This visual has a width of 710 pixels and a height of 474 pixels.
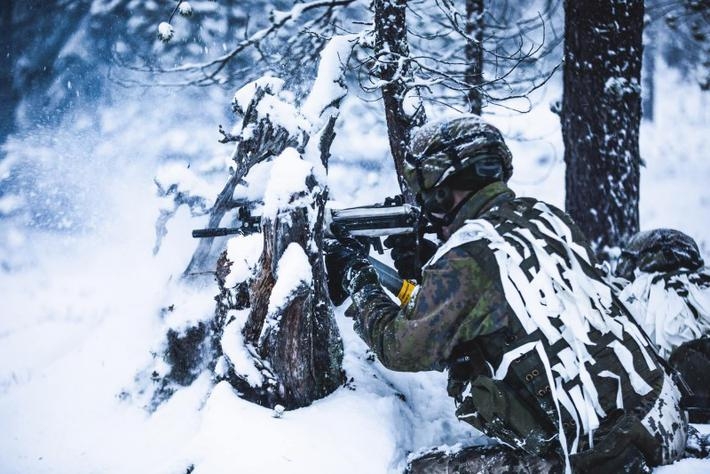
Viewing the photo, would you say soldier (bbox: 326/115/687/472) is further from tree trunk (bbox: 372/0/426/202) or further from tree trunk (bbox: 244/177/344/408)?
tree trunk (bbox: 372/0/426/202)

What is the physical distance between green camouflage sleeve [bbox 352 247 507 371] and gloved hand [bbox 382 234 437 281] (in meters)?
0.71

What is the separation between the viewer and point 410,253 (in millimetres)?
2914

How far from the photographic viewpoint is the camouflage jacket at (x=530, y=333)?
1.85 meters

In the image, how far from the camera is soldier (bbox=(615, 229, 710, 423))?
296 centimetres

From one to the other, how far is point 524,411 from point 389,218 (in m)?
1.41

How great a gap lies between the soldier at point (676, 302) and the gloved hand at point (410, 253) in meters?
1.16

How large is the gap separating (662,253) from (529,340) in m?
2.28

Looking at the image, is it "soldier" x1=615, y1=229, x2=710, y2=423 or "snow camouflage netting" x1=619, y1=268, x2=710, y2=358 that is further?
"snow camouflage netting" x1=619, y1=268, x2=710, y2=358

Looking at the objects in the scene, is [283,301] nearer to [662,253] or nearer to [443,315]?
[443,315]

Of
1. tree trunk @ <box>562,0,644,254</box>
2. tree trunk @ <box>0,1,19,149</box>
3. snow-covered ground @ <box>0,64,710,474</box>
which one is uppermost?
tree trunk @ <box>0,1,19,149</box>

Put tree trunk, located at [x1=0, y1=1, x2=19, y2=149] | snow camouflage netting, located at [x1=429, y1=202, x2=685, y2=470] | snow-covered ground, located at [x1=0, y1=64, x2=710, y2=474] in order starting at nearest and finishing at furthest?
snow camouflage netting, located at [x1=429, y1=202, x2=685, y2=470]
snow-covered ground, located at [x1=0, y1=64, x2=710, y2=474]
tree trunk, located at [x1=0, y1=1, x2=19, y2=149]

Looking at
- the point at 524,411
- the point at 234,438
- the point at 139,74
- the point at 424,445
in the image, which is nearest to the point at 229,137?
the point at 234,438

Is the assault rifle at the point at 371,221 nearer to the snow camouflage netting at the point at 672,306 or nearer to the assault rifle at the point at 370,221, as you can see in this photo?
the assault rifle at the point at 370,221

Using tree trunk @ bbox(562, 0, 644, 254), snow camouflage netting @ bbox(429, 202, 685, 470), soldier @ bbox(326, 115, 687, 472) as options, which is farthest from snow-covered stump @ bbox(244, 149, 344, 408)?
tree trunk @ bbox(562, 0, 644, 254)
